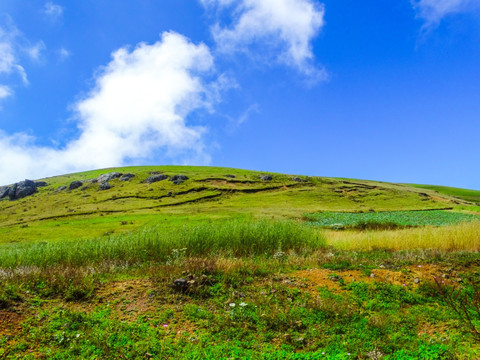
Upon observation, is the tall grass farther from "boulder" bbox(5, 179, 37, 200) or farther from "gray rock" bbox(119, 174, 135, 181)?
"boulder" bbox(5, 179, 37, 200)

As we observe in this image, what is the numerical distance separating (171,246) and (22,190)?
136 m

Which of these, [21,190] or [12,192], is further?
[12,192]

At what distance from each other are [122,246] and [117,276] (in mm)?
5768

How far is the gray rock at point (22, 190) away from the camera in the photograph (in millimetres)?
121938

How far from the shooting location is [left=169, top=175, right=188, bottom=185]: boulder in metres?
111

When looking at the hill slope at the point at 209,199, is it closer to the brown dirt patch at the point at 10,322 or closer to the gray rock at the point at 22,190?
the gray rock at the point at 22,190

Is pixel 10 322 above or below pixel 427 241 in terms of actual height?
below

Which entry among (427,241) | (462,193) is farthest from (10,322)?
(462,193)

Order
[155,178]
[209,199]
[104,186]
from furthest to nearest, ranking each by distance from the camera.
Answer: [155,178], [104,186], [209,199]

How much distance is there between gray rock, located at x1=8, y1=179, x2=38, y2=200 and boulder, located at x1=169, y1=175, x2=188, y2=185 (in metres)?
60.3

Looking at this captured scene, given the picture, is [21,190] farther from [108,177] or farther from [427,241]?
[427,241]

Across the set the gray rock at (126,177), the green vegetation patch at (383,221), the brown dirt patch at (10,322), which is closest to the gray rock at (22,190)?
the gray rock at (126,177)

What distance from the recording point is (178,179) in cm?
11338

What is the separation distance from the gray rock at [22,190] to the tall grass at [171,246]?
128m
